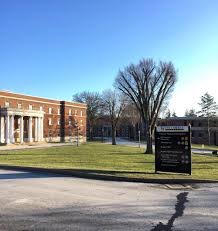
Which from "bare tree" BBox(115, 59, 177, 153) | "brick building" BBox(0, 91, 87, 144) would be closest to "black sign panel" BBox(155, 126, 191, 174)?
"bare tree" BBox(115, 59, 177, 153)

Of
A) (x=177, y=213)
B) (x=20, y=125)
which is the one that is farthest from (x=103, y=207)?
(x=20, y=125)

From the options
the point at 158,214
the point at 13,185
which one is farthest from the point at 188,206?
the point at 13,185

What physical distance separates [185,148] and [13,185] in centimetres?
710

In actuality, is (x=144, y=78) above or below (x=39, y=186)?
above

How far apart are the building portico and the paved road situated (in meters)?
58.5

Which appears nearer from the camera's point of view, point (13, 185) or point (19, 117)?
point (13, 185)

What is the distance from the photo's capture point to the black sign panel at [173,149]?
15.8 meters

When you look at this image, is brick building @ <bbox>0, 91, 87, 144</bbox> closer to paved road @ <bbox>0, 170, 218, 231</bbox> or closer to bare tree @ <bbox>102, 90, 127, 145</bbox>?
bare tree @ <bbox>102, 90, 127, 145</bbox>

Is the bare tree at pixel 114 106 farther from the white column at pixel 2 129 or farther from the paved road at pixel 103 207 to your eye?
the paved road at pixel 103 207

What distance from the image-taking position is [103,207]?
29.3ft

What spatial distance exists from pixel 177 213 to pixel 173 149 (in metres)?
7.78

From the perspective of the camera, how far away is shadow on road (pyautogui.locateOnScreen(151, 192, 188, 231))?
276 inches

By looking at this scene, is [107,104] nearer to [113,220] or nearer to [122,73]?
[122,73]

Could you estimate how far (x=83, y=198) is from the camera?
10.2 metres
